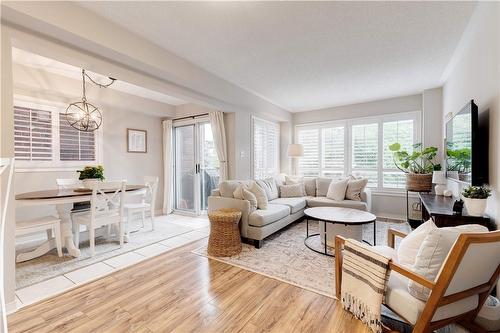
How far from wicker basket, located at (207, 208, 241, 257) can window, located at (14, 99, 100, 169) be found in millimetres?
3017

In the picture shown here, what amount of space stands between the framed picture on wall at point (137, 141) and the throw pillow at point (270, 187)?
2886 millimetres

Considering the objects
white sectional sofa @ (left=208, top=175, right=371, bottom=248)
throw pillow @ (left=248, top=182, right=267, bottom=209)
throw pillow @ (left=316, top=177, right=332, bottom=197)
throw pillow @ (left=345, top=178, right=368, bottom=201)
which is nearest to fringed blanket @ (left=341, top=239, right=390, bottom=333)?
white sectional sofa @ (left=208, top=175, right=371, bottom=248)

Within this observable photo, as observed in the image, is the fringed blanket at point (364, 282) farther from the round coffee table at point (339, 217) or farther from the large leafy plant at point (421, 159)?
the large leafy plant at point (421, 159)

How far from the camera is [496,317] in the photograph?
1628 millimetres

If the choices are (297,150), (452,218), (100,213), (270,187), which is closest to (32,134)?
(100,213)

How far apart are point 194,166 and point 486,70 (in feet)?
16.0

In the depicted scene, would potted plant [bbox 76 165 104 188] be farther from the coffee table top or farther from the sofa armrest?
the coffee table top

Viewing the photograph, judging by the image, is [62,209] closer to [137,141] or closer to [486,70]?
[137,141]

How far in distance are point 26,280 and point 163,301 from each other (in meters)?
1.58

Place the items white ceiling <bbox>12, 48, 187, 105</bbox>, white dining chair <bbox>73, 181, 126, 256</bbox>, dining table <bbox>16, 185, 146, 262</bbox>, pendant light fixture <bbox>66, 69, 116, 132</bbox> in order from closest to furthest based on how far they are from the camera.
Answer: dining table <bbox>16, 185, 146, 262</bbox>, white dining chair <bbox>73, 181, 126, 256</bbox>, white ceiling <bbox>12, 48, 187, 105</bbox>, pendant light fixture <bbox>66, 69, 116, 132</bbox>

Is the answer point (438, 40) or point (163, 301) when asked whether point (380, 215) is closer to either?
point (438, 40)

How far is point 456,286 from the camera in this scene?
134 cm

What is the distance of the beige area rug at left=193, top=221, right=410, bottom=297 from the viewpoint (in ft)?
7.71

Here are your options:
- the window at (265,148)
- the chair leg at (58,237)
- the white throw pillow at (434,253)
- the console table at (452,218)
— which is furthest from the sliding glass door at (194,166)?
the white throw pillow at (434,253)
